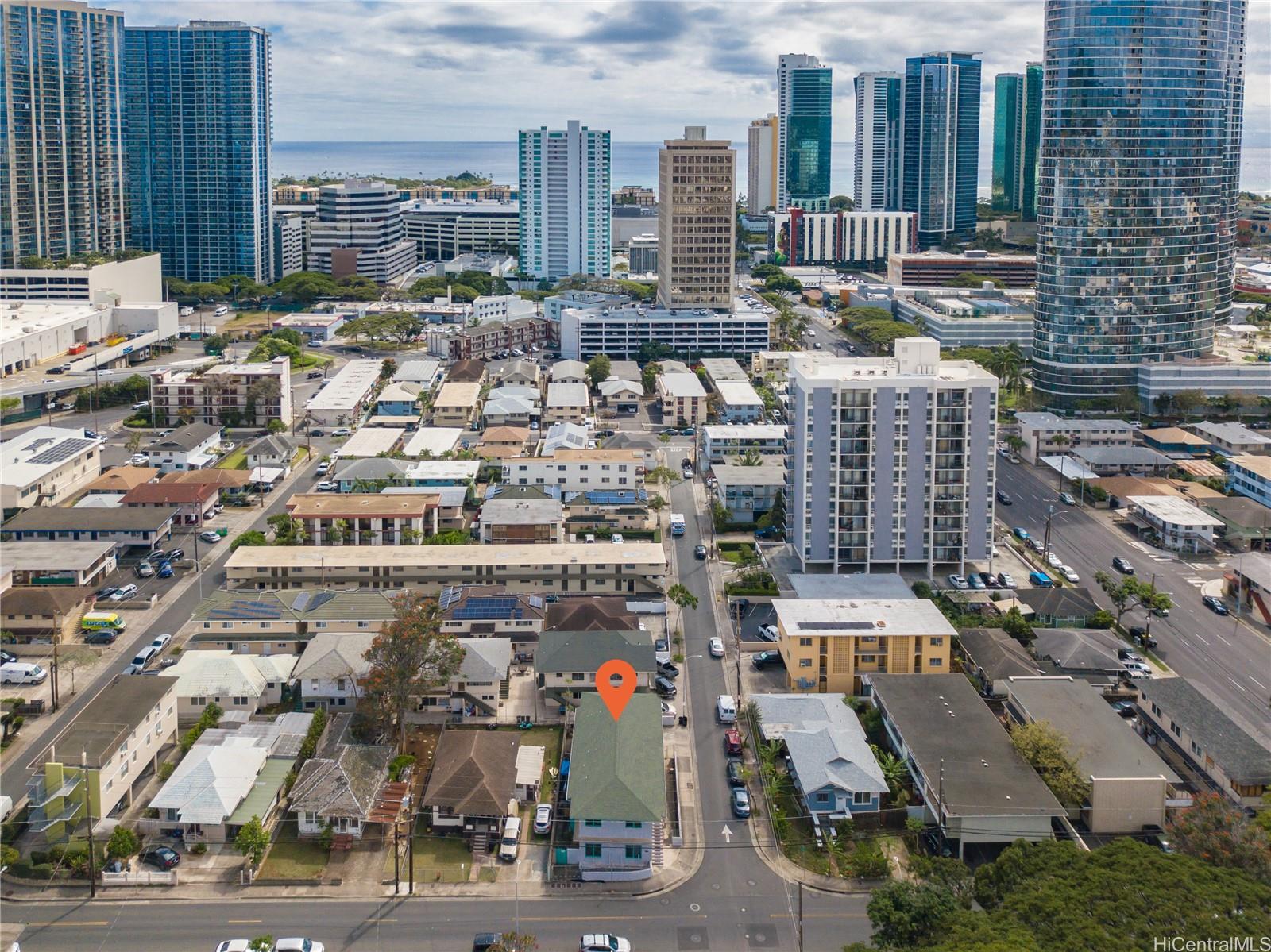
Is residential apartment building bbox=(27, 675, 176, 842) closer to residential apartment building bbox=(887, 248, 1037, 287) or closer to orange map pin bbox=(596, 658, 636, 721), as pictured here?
orange map pin bbox=(596, 658, 636, 721)

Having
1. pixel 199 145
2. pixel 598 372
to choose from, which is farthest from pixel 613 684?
pixel 199 145

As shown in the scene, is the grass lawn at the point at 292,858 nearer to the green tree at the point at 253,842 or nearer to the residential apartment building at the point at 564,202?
the green tree at the point at 253,842

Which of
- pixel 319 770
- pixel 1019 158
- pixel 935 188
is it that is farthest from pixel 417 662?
pixel 1019 158

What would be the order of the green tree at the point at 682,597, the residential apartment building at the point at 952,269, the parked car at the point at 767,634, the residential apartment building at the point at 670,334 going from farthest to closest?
the residential apartment building at the point at 952,269 < the residential apartment building at the point at 670,334 < the green tree at the point at 682,597 < the parked car at the point at 767,634

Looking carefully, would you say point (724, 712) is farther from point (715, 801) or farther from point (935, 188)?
point (935, 188)

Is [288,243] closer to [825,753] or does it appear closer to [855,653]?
[855,653]

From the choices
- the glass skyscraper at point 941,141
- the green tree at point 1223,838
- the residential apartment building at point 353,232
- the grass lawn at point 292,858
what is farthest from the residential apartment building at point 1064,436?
the glass skyscraper at point 941,141
